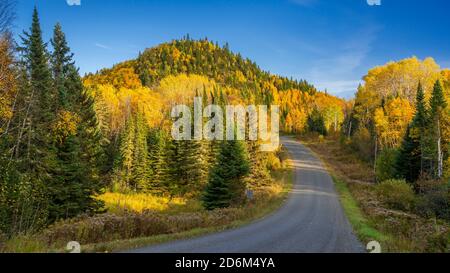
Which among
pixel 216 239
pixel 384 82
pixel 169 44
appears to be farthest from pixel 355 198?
pixel 169 44

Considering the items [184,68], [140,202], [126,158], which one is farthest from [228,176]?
[184,68]

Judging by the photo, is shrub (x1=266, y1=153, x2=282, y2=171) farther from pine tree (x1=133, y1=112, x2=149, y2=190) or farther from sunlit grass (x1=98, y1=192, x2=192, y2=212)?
pine tree (x1=133, y1=112, x2=149, y2=190)

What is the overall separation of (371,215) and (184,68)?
141 metres

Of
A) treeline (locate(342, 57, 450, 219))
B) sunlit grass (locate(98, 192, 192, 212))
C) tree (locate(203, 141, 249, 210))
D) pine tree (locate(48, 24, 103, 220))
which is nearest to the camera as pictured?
pine tree (locate(48, 24, 103, 220))

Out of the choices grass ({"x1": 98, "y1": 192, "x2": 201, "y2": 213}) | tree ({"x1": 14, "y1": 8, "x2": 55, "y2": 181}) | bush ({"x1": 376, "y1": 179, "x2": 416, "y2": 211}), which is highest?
tree ({"x1": 14, "y1": 8, "x2": 55, "y2": 181})

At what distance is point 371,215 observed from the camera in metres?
24.0

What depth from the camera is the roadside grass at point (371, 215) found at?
10.9 metres

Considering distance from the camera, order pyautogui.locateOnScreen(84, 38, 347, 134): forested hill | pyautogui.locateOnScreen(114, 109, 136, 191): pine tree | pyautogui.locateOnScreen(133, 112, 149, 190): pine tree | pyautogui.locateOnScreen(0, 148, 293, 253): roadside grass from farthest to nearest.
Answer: pyautogui.locateOnScreen(84, 38, 347, 134): forested hill, pyautogui.locateOnScreen(114, 109, 136, 191): pine tree, pyautogui.locateOnScreen(133, 112, 149, 190): pine tree, pyautogui.locateOnScreen(0, 148, 293, 253): roadside grass

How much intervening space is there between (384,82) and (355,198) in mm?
40622

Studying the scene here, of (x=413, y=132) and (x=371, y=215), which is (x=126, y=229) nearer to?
(x=371, y=215)

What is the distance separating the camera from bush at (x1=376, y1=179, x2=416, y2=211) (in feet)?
99.2

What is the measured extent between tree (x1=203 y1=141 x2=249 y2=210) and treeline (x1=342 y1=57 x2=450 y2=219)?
1445cm

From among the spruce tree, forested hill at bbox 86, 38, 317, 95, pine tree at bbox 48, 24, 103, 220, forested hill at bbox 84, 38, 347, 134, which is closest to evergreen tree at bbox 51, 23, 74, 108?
pine tree at bbox 48, 24, 103, 220
